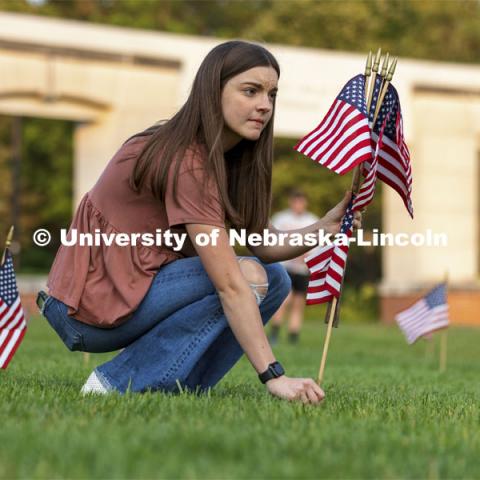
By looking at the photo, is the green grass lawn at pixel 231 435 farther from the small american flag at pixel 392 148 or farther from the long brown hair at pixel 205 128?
the small american flag at pixel 392 148

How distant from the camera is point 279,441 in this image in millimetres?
3746

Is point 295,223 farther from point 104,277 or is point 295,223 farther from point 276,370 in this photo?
point 276,370

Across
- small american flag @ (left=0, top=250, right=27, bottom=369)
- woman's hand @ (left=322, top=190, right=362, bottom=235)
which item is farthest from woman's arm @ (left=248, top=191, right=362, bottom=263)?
small american flag @ (left=0, top=250, right=27, bottom=369)

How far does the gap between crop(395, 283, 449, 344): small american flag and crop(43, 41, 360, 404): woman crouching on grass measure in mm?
5484

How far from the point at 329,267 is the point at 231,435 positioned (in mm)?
1875

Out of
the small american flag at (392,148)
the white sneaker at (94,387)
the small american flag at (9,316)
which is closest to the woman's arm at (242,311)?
the white sneaker at (94,387)

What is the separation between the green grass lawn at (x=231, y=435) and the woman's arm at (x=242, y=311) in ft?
0.31

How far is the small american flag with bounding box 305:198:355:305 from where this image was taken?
541 cm

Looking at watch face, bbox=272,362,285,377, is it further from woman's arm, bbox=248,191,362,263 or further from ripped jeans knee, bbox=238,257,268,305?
woman's arm, bbox=248,191,362,263

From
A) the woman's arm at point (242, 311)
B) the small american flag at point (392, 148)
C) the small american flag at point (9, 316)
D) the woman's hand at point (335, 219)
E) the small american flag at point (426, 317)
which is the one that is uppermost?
the small american flag at point (392, 148)

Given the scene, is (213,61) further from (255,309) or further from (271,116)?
(255,309)

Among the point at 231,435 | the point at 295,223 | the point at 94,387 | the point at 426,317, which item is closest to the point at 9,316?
the point at 94,387

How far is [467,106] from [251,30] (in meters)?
14.9

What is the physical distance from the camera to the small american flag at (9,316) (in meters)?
7.16
